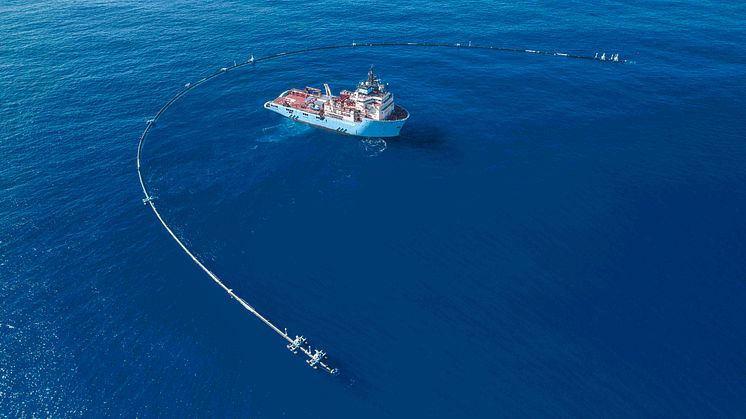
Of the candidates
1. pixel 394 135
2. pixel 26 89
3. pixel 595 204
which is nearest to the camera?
pixel 595 204

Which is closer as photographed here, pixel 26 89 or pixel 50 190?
pixel 50 190

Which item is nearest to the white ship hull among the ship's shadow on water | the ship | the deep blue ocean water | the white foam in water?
the ship

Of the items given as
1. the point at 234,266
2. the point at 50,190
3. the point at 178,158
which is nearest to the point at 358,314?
the point at 234,266


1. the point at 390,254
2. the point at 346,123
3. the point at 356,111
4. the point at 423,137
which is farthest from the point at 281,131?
the point at 390,254

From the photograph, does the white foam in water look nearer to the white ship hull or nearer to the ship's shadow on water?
the white ship hull

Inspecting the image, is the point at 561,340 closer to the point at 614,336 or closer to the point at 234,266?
the point at 614,336

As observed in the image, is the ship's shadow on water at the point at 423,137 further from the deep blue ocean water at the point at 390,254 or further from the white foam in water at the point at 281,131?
the white foam in water at the point at 281,131

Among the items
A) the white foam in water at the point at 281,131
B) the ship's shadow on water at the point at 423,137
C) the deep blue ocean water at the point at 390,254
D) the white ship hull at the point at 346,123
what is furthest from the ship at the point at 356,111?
the deep blue ocean water at the point at 390,254

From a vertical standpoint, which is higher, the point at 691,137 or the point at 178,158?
the point at 691,137
